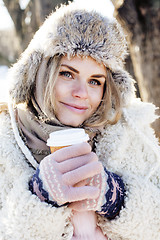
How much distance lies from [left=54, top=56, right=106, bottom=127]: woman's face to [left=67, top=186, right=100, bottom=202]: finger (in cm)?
41

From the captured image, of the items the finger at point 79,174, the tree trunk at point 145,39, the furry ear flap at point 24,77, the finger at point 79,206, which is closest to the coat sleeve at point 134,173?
the finger at point 79,206

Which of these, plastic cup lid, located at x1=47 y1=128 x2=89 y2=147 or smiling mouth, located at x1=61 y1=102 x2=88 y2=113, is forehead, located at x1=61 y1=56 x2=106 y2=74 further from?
plastic cup lid, located at x1=47 y1=128 x2=89 y2=147

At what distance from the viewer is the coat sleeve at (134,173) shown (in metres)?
1.28

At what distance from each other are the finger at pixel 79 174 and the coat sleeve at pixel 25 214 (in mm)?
166

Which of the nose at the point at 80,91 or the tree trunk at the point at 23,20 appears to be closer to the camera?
the nose at the point at 80,91

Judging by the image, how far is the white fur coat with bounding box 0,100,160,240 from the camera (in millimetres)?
1134

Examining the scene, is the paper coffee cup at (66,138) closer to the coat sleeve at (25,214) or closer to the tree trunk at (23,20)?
the coat sleeve at (25,214)

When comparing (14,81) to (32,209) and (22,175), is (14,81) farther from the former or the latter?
(32,209)

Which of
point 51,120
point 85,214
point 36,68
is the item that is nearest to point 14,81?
point 36,68

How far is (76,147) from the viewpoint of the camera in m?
1.06

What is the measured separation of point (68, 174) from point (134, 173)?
524 mm

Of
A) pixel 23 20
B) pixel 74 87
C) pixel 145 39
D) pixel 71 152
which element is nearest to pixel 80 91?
pixel 74 87

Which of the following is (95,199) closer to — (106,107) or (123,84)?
(106,107)

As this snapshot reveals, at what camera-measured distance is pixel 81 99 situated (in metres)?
1.34
